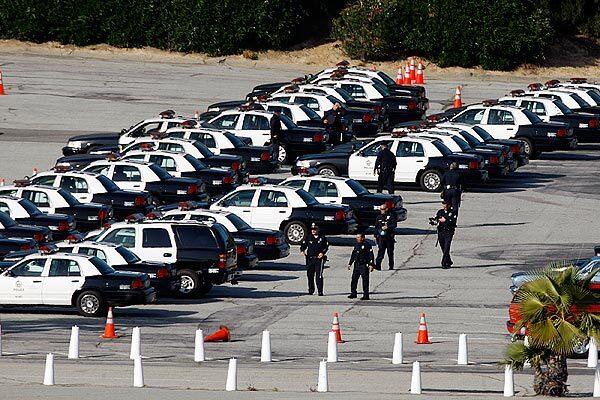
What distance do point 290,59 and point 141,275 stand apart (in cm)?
3922

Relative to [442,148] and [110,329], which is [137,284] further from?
[442,148]

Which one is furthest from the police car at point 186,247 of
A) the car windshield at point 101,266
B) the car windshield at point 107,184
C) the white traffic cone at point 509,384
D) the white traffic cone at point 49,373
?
the white traffic cone at point 509,384

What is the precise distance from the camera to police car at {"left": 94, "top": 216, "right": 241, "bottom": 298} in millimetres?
31000

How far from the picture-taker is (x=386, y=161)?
133ft

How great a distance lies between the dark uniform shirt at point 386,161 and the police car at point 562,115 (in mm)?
9411

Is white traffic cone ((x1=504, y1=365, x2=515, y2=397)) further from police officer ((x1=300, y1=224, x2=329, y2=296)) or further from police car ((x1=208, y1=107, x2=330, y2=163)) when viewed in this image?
police car ((x1=208, y1=107, x2=330, y2=163))

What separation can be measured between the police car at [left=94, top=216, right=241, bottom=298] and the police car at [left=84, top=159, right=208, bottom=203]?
6.72 m

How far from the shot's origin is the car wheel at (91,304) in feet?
95.2

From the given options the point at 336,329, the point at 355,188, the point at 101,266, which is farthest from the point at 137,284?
the point at 355,188

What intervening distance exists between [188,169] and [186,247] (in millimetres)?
9202

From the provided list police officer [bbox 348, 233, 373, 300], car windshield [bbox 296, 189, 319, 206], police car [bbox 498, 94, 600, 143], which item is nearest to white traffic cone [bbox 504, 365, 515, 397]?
police officer [bbox 348, 233, 373, 300]

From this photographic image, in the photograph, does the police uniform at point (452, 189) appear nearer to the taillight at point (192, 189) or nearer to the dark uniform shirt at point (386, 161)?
the dark uniform shirt at point (386, 161)

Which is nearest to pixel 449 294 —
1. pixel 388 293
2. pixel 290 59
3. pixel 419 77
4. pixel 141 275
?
pixel 388 293

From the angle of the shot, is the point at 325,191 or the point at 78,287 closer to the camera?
the point at 78,287
